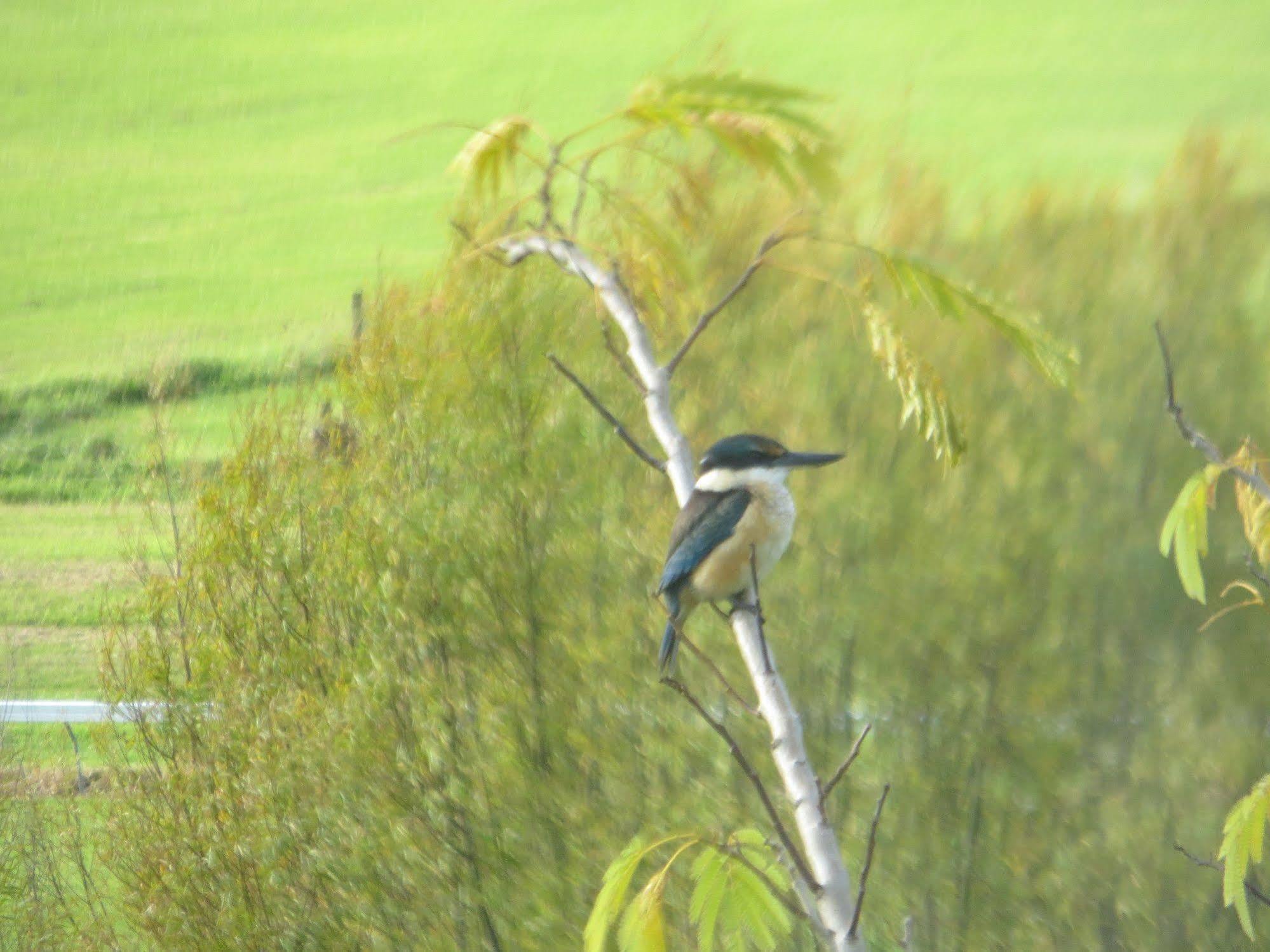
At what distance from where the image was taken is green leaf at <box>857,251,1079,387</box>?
1345mm

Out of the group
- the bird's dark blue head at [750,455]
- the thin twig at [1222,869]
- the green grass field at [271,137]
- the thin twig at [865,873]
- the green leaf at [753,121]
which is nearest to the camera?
the thin twig at [865,873]

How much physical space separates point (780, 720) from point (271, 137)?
26.9m

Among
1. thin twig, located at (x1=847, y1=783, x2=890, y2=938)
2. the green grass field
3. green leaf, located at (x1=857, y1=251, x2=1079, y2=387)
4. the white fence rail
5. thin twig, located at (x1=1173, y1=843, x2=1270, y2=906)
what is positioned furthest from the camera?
the green grass field

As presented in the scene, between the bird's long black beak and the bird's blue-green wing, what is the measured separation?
0.16 m

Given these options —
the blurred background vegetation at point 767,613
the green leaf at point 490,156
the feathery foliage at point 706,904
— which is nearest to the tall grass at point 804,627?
the blurred background vegetation at point 767,613

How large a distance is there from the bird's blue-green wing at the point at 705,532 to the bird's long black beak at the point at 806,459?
6.2 inches

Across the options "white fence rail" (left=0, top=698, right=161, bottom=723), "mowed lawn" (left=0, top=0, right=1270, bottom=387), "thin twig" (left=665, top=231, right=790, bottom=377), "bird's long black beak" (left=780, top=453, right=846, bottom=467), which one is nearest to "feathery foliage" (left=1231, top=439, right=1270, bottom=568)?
"bird's long black beak" (left=780, top=453, right=846, bottom=467)

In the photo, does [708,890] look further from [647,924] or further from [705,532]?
[705,532]

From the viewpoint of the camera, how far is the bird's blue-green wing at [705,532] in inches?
95.4

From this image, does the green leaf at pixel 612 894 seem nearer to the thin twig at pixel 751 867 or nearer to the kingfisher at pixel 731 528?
the thin twig at pixel 751 867

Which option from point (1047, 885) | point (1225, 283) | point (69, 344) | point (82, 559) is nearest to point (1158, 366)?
point (1225, 283)

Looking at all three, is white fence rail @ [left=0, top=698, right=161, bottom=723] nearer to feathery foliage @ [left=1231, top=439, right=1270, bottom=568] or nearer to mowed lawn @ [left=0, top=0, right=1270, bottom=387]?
mowed lawn @ [left=0, top=0, right=1270, bottom=387]

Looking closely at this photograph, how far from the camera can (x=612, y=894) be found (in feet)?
4.24

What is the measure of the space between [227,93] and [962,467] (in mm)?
24294
